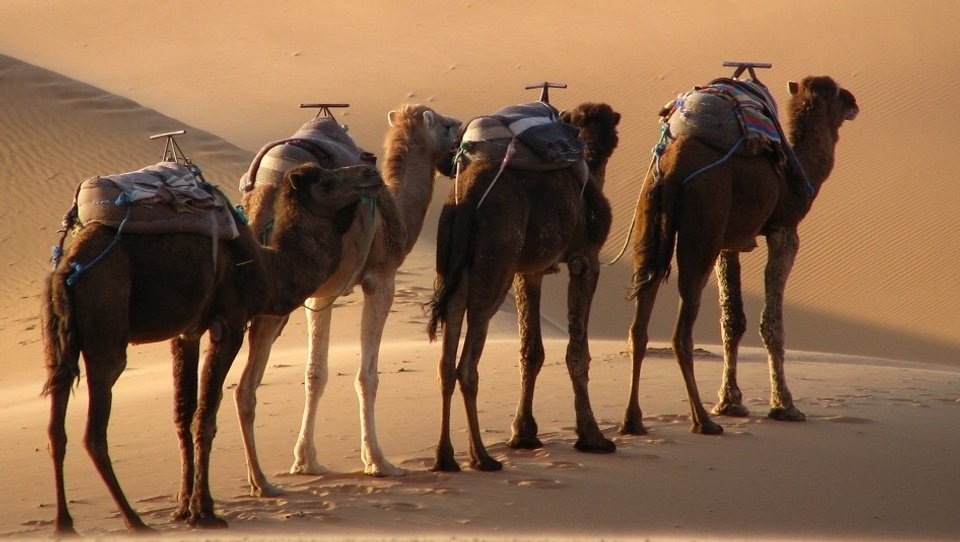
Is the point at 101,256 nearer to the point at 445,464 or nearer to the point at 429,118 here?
the point at 445,464

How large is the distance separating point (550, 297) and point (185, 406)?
16.5 metres

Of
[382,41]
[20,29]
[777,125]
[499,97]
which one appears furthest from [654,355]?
[20,29]

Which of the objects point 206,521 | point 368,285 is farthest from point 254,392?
point 206,521

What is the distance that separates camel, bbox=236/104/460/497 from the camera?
8.64m

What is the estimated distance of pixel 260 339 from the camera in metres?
8.73

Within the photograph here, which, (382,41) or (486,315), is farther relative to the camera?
(382,41)

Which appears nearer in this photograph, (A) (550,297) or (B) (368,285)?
(B) (368,285)

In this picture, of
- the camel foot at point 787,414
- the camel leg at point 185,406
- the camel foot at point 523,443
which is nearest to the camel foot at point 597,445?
the camel foot at point 523,443

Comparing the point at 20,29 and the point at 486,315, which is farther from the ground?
the point at 20,29

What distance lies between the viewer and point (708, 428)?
1014cm

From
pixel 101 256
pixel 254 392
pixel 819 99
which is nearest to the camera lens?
pixel 101 256

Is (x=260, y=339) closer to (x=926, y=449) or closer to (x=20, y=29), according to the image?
(x=926, y=449)

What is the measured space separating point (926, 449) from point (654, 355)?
5195 millimetres

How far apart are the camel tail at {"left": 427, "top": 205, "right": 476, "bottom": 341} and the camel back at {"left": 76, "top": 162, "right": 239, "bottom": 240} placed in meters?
1.77
